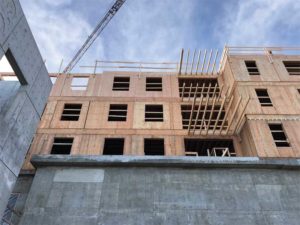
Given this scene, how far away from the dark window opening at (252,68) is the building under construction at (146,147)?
12cm

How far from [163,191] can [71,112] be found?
37.0 ft

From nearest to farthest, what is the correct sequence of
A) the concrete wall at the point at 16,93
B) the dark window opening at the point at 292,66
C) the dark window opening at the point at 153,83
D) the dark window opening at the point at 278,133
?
the concrete wall at the point at 16,93 → the dark window opening at the point at 278,133 → the dark window opening at the point at 292,66 → the dark window opening at the point at 153,83

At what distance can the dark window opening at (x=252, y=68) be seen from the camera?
2273 centimetres

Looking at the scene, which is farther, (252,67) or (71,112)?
(252,67)

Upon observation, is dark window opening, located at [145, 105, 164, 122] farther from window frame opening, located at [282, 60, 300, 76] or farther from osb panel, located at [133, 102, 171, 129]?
window frame opening, located at [282, 60, 300, 76]

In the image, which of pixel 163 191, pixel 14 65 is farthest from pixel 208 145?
pixel 14 65

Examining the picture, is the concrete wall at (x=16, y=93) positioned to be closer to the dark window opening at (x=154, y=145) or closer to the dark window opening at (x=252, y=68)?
the dark window opening at (x=154, y=145)

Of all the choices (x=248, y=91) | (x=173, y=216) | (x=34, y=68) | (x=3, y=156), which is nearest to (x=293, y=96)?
(x=248, y=91)

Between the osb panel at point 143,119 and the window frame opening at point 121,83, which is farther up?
the window frame opening at point 121,83

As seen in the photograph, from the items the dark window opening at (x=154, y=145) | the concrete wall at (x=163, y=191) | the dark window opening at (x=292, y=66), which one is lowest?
the concrete wall at (x=163, y=191)

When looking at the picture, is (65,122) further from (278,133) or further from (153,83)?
Answer: (278,133)

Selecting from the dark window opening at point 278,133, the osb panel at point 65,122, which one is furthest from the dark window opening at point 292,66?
the osb panel at point 65,122

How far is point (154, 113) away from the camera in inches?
856

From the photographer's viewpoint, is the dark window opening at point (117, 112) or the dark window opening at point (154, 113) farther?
the dark window opening at point (117, 112)
